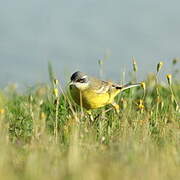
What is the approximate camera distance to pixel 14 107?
7582mm

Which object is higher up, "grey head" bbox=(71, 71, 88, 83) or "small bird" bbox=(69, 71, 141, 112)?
"grey head" bbox=(71, 71, 88, 83)

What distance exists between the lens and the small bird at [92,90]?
715cm

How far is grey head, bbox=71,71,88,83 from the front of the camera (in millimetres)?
7344

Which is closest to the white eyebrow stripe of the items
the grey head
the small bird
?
the small bird

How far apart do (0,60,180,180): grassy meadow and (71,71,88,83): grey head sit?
38cm

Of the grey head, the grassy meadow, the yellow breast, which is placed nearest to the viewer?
the grassy meadow

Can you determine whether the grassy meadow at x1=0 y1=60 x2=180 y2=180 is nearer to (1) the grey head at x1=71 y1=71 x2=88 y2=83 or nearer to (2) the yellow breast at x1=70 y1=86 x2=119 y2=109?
(2) the yellow breast at x1=70 y1=86 x2=119 y2=109

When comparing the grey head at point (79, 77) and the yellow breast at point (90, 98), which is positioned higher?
the grey head at point (79, 77)

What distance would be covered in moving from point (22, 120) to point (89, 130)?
1002 mm

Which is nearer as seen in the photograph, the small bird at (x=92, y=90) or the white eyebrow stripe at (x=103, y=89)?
the small bird at (x=92, y=90)

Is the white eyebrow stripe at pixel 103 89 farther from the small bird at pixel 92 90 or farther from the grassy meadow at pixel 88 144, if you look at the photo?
the grassy meadow at pixel 88 144

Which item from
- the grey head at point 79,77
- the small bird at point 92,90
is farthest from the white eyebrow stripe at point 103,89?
the grey head at point 79,77

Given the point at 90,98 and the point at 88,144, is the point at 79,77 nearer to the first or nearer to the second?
the point at 90,98

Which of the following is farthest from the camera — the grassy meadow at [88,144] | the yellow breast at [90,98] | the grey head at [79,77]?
the grey head at [79,77]
